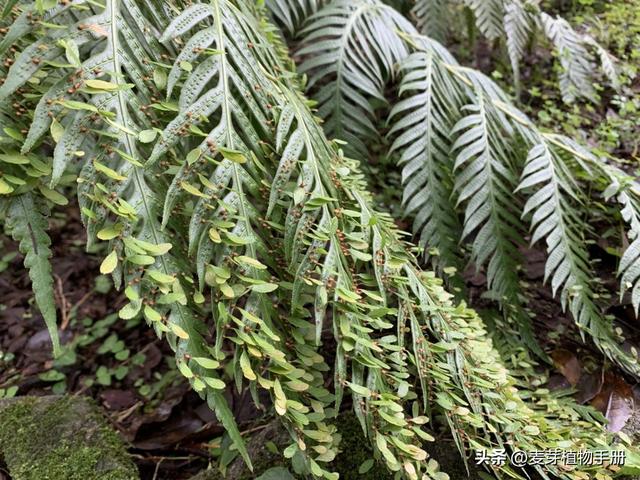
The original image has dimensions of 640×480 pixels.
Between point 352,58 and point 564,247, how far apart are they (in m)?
1.13

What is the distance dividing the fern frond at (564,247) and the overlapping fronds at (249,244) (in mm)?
401

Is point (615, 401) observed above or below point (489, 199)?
below

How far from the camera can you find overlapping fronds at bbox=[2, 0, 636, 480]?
114cm

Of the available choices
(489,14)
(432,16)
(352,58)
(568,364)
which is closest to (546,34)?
(489,14)

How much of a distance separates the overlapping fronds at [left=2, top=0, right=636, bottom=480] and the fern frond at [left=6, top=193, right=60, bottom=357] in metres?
0.10

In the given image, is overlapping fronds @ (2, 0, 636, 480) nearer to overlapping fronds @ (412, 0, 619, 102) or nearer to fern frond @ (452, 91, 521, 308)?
fern frond @ (452, 91, 521, 308)

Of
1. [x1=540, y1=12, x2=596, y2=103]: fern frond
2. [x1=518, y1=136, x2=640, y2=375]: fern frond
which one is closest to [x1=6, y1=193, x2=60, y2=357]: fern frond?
[x1=518, y1=136, x2=640, y2=375]: fern frond

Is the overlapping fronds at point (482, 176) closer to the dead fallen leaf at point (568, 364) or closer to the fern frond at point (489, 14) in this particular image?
the dead fallen leaf at point (568, 364)

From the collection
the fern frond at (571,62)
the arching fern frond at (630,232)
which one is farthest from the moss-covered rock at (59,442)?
the fern frond at (571,62)

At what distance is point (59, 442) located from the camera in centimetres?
169

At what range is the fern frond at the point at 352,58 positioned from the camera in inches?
83.7

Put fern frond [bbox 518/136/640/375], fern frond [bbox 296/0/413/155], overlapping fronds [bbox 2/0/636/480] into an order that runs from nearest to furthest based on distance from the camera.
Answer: overlapping fronds [bbox 2/0/636/480] → fern frond [bbox 518/136/640/375] → fern frond [bbox 296/0/413/155]

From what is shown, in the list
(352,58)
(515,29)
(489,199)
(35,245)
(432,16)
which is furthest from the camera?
(432,16)

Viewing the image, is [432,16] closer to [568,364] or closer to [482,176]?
[482,176]
